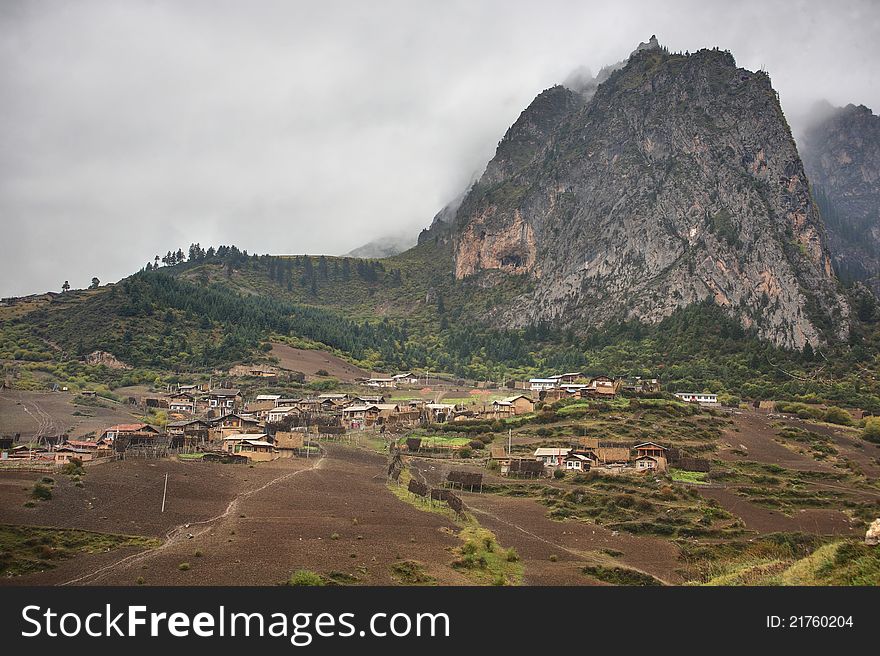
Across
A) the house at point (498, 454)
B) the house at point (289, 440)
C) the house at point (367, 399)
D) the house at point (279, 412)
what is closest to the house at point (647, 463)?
the house at point (498, 454)

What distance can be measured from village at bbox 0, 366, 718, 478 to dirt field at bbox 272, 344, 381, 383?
26.2 ft

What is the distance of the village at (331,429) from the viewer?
2293 inches

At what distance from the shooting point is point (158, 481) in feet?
153

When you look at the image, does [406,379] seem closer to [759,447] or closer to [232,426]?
[232,426]

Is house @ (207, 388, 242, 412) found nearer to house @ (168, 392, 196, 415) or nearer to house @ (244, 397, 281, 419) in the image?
house @ (244, 397, 281, 419)

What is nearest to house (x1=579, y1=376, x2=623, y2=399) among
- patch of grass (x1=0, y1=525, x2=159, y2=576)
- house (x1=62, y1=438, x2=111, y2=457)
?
house (x1=62, y1=438, x2=111, y2=457)

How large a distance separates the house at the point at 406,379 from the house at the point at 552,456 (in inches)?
2502

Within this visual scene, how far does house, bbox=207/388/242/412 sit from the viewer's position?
91.7 m

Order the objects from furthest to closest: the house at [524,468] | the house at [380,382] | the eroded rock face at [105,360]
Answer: the house at [380,382] → the eroded rock face at [105,360] → the house at [524,468]

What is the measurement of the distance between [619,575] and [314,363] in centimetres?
10181

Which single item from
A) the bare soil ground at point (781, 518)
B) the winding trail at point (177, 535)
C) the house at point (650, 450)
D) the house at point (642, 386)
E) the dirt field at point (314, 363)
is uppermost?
the dirt field at point (314, 363)

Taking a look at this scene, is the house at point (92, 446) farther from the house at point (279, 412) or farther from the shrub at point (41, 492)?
→ the house at point (279, 412)

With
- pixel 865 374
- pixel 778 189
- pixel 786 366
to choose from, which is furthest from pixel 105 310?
pixel 778 189

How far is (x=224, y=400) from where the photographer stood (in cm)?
9319
